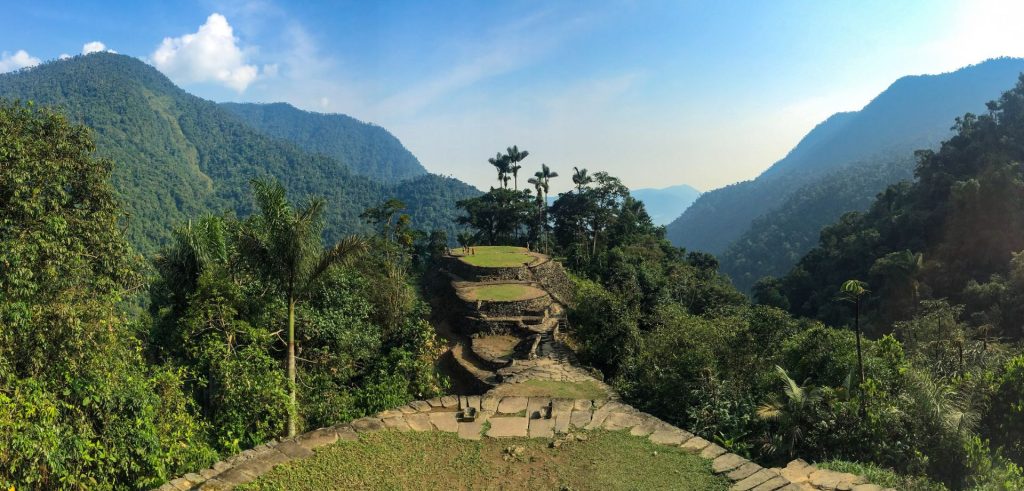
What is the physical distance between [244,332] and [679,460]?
769cm

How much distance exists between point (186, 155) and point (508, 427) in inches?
5360

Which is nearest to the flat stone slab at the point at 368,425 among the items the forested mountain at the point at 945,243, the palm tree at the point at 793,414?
the palm tree at the point at 793,414

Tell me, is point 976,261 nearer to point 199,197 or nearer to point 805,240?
point 805,240

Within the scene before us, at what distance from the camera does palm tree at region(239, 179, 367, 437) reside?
9023 mm

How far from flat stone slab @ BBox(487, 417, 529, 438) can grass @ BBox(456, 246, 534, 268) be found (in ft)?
47.1

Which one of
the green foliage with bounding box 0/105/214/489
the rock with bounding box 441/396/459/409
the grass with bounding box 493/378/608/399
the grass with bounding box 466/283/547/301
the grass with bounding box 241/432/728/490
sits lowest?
the grass with bounding box 493/378/608/399

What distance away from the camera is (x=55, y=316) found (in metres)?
6.99

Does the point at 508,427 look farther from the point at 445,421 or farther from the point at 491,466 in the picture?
the point at 491,466

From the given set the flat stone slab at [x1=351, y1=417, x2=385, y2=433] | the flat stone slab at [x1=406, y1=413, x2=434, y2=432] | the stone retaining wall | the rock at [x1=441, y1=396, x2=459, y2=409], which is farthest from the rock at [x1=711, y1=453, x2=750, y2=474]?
the flat stone slab at [x1=351, y1=417, x2=385, y2=433]

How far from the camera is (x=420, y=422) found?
29.0 feet

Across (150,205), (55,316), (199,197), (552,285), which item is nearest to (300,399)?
(55,316)

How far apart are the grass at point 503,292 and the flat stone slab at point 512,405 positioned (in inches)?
403

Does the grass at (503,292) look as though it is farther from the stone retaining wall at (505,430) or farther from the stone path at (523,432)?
the stone retaining wall at (505,430)

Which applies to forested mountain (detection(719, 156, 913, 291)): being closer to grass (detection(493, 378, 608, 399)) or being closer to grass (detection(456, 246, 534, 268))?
grass (detection(456, 246, 534, 268))
